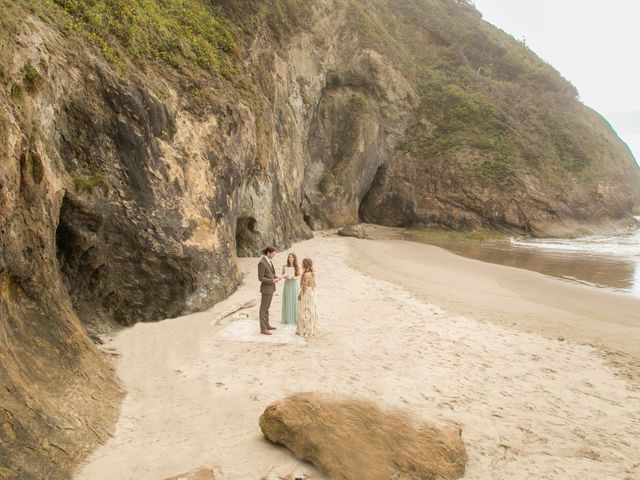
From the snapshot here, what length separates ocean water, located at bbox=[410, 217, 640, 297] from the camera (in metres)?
15.8

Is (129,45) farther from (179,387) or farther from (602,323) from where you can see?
(602,323)

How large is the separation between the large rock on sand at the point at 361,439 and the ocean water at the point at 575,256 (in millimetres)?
11917

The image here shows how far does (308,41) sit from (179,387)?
72.6 ft

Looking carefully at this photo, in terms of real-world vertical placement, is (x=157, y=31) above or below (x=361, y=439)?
above

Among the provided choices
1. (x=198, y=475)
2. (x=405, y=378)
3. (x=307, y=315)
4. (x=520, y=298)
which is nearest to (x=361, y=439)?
(x=198, y=475)

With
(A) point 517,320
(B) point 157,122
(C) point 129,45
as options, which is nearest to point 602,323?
(A) point 517,320

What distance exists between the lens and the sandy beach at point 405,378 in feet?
15.2

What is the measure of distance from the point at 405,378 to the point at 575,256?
18.3 meters

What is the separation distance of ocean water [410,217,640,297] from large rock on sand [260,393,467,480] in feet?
39.1

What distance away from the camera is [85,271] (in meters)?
7.77

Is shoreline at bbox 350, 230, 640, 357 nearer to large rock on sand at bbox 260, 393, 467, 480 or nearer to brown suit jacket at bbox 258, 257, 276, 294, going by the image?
brown suit jacket at bbox 258, 257, 276, 294

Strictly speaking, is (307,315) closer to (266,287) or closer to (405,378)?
(266,287)

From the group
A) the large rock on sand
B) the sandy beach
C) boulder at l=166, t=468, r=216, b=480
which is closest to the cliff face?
the sandy beach

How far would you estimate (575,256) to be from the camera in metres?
21.3
